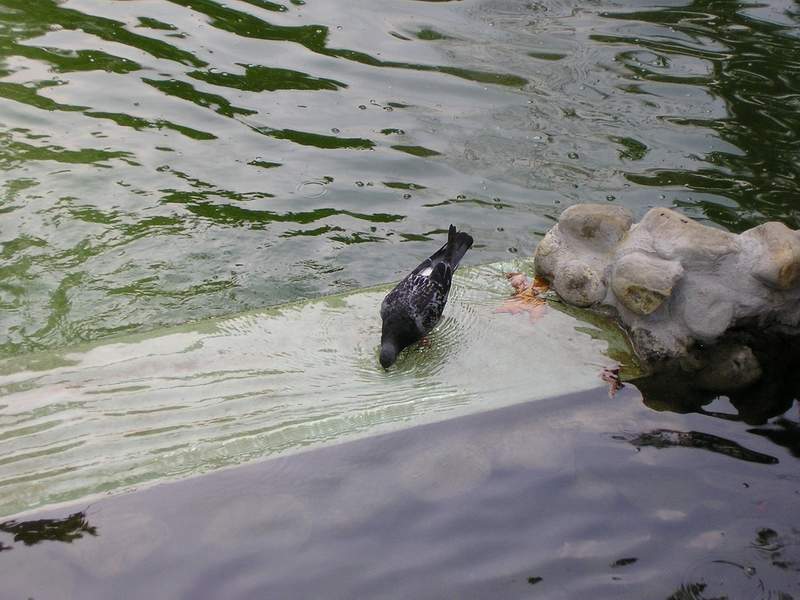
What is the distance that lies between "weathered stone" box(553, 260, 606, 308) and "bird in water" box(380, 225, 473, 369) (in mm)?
741

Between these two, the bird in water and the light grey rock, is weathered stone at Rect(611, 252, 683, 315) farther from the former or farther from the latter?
the bird in water

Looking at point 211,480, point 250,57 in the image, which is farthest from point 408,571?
point 250,57

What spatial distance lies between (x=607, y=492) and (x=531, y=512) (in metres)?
0.44

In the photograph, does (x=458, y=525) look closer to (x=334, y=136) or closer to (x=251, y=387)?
(x=251, y=387)

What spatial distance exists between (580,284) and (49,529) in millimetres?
3443

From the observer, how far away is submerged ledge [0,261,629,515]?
4.39 m

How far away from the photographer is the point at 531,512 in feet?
14.3

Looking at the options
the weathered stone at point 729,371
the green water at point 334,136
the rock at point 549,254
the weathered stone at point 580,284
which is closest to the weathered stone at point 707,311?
the weathered stone at point 729,371

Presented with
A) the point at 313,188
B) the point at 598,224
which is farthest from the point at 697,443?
the point at 313,188

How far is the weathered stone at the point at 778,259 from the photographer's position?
520 cm

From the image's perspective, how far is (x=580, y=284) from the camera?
5762mm

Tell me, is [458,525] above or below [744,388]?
below

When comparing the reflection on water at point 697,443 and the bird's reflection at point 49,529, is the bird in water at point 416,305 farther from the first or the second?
the bird's reflection at point 49,529

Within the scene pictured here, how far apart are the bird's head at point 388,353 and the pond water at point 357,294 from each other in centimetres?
9
